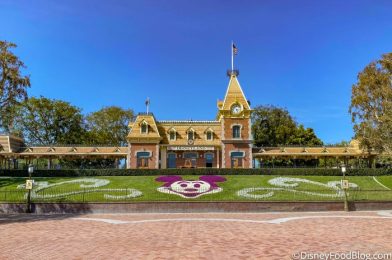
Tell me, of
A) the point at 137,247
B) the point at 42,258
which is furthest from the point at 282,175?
the point at 42,258

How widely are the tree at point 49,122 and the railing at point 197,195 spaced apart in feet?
109

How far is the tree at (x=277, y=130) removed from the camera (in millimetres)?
66275

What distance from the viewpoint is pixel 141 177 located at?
37406mm

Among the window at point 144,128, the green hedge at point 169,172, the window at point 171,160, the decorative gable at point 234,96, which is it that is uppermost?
the decorative gable at point 234,96

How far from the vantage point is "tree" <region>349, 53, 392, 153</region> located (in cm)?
4062

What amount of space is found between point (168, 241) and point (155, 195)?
1585cm

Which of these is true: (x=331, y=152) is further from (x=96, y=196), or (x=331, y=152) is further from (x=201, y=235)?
(x=201, y=235)

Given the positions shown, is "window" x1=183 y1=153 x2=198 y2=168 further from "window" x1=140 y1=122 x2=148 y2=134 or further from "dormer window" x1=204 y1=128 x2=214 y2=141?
"window" x1=140 y1=122 x2=148 y2=134

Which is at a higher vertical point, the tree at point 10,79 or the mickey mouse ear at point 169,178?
the tree at point 10,79

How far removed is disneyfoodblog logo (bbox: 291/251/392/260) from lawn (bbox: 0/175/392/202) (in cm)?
1548

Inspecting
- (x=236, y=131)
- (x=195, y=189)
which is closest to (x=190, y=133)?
(x=236, y=131)

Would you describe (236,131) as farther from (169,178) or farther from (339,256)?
(339,256)

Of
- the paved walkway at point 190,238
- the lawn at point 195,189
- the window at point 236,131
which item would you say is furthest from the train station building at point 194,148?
the paved walkway at point 190,238

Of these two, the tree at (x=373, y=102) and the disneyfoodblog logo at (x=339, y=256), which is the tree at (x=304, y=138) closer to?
the tree at (x=373, y=102)
